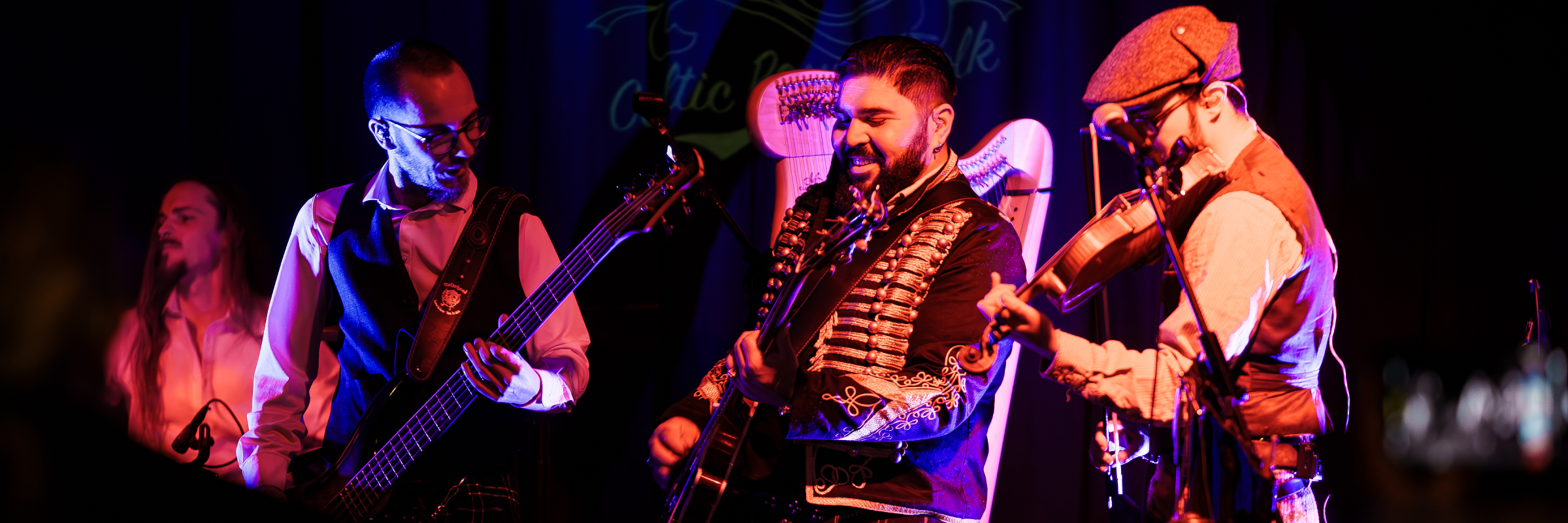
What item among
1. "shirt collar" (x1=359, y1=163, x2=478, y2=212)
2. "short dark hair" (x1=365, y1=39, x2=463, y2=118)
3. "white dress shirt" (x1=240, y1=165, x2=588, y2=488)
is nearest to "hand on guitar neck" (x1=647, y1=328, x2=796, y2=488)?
"white dress shirt" (x1=240, y1=165, x2=588, y2=488)

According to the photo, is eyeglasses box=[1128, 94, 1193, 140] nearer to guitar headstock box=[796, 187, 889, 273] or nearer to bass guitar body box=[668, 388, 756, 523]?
guitar headstock box=[796, 187, 889, 273]

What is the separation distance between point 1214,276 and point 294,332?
2154 millimetres

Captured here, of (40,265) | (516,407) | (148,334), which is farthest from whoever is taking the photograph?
(148,334)

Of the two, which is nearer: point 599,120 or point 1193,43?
point 1193,43

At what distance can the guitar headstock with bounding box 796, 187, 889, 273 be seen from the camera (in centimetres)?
187

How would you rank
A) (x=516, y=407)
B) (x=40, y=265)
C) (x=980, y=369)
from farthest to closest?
(x=40, y=265), (x=516, y=407), (x=980, y=369)

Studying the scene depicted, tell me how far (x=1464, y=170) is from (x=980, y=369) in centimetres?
223

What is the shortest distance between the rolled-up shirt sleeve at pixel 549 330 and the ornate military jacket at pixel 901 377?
0.65 metres

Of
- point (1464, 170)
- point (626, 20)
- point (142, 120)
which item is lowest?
point (1464, 170)

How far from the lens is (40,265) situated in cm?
242

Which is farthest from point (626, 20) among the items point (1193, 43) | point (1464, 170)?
point (1464, 170)

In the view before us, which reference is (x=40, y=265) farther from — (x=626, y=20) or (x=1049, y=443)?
(x=1049, y=443)

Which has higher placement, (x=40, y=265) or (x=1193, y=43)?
(x=1193, y=43)

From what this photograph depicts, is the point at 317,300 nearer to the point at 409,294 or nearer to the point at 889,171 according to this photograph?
the point at 409,294
